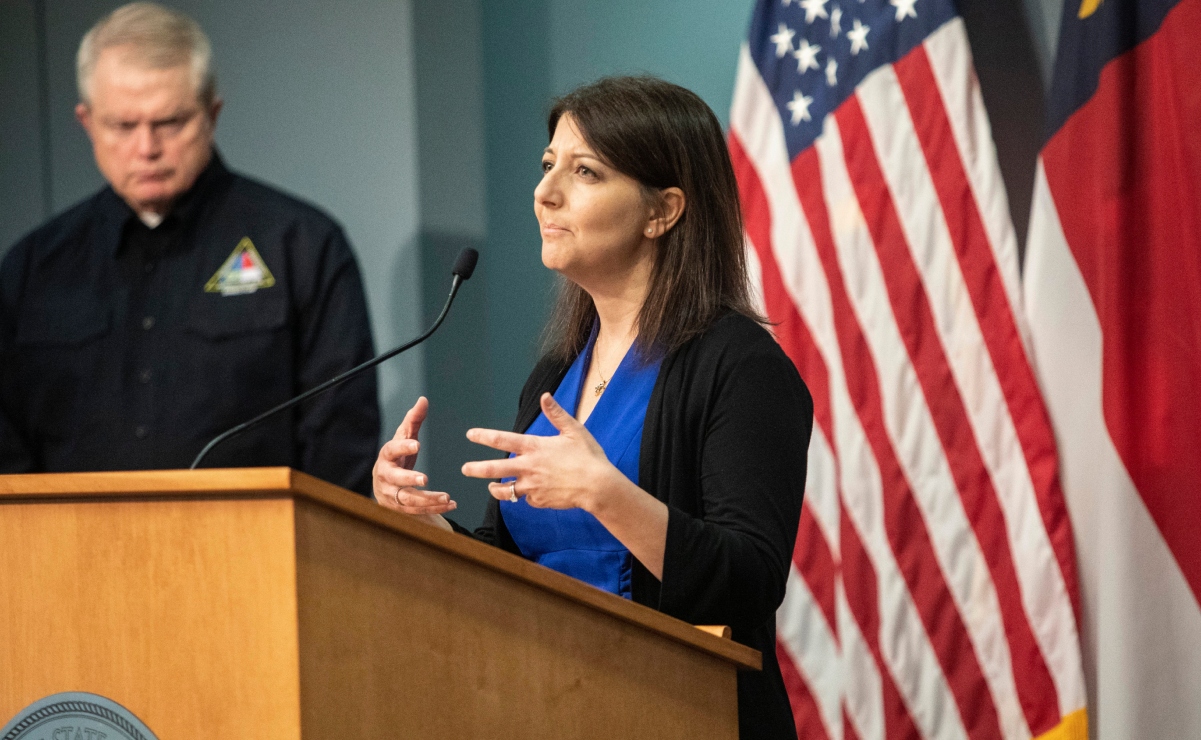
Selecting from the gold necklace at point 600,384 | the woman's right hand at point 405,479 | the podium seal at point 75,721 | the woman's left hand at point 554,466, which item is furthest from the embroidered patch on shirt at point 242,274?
the podium seal at point 75,721

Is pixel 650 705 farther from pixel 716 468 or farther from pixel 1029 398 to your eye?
pixel 1029 398

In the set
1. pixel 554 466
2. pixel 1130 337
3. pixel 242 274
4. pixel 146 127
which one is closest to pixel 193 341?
pixel 242 274

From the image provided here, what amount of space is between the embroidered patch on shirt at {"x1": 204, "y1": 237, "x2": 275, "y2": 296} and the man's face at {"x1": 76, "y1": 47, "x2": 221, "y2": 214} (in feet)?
0.72

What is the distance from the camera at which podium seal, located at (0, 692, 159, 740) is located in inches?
38.3

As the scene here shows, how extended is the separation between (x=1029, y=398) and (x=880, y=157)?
25.7 inches

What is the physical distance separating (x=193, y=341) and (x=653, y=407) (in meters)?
1.83

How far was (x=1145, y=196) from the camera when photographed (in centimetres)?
259

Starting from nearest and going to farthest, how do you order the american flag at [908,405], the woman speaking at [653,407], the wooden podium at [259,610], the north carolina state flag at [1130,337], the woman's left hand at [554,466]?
the wooden podium at [259,610] < the woman's left hand at [554,466] < the woman speaking at [653,407] < the north carolina state flag at [1130,337] < the american flag at [908,405]

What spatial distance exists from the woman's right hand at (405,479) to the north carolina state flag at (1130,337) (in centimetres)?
166

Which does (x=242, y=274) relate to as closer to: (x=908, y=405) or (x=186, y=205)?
(x=186, y=205)

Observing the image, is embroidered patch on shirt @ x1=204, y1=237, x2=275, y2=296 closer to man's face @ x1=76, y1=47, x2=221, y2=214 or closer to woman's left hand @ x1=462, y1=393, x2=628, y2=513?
man's face @ x1=76, y1=47, x2=221, y2=214

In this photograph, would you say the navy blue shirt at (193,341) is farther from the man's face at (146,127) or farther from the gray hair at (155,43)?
the gray hair at (155,43)

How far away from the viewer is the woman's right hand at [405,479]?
1.51 m

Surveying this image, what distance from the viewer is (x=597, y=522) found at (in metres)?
1.62
